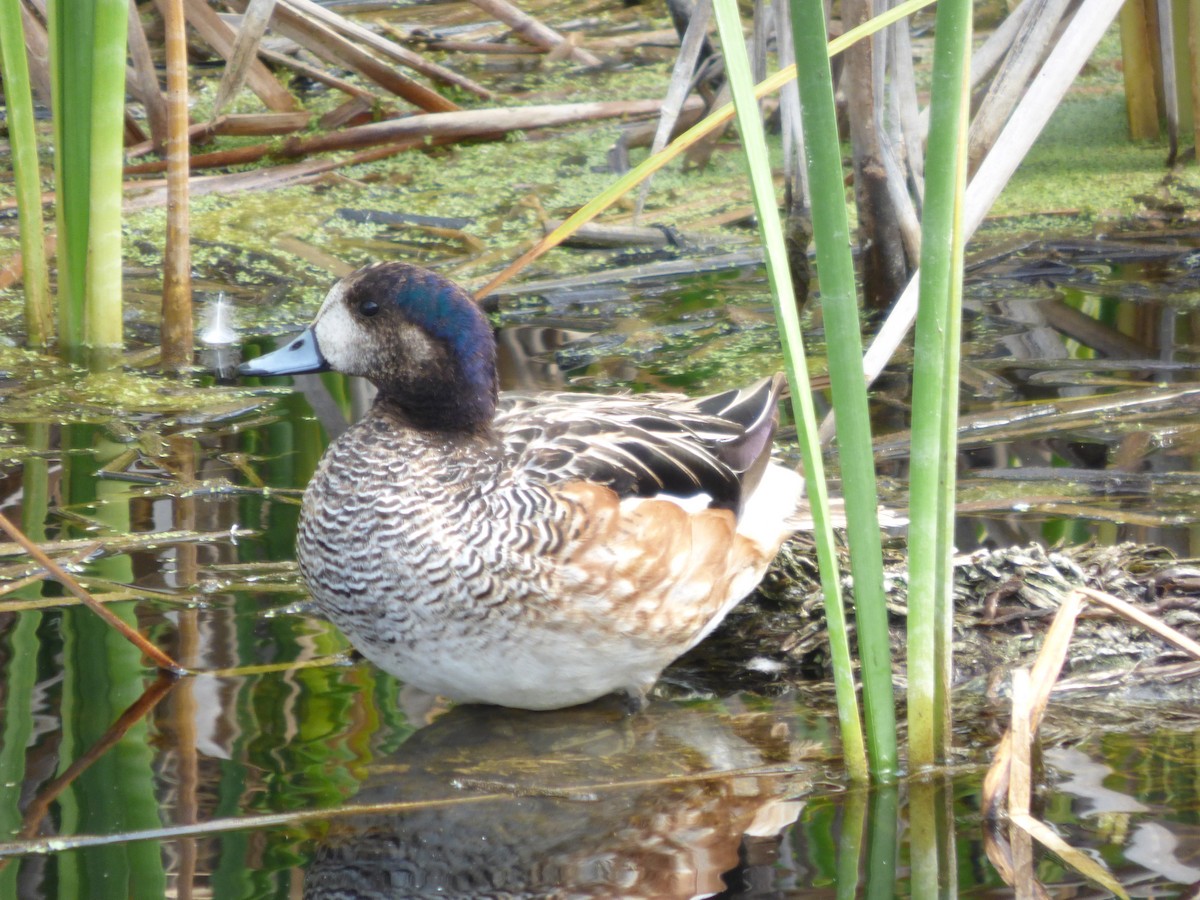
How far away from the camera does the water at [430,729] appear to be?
8.13 feet

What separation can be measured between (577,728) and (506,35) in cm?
533

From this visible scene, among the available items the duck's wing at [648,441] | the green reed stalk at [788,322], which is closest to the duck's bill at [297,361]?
the duck's wing at [648,441]

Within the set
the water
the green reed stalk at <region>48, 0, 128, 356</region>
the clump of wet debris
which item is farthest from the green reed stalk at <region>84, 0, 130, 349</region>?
the clump of wet debris

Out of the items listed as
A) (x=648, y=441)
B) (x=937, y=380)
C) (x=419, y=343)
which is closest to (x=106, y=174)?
(x=419, y=343)

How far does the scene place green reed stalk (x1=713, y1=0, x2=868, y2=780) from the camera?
211 centimetres

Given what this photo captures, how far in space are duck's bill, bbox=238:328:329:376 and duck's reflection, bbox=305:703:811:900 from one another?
82cm

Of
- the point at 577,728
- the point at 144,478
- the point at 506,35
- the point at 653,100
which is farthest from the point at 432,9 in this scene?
the point at 577,728

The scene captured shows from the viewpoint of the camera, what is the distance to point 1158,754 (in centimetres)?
283

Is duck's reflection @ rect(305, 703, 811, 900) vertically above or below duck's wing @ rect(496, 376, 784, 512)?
below

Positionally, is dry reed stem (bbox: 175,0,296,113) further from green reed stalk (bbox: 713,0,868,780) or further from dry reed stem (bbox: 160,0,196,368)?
green reed stalk (bbox: 713,0,868,780)

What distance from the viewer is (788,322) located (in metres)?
2.27

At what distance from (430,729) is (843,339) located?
136cm

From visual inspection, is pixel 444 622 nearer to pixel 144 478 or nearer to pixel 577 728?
pixel 577 728

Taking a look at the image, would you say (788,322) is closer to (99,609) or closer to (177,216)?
(99,609)
